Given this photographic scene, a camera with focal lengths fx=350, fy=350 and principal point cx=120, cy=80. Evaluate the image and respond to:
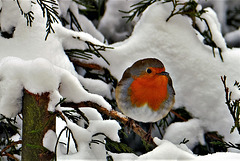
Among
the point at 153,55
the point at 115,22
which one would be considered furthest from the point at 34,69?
the point at 115,22

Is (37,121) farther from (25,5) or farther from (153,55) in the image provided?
(153,55)

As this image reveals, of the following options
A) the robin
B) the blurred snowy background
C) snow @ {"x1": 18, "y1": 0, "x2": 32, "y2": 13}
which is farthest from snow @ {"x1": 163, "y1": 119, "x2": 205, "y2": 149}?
snow @ {"x1": 18, "y1": 0, "x2": 32, "y2": 13}

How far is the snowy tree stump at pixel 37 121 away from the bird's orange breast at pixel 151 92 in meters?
0.55

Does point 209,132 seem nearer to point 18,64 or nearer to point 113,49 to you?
point 113,49

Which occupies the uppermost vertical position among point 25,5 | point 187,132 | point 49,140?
point 25,5

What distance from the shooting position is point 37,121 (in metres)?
1.41

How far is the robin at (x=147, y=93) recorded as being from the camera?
5.90ft

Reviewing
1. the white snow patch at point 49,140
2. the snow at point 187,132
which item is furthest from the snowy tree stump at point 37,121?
the snow at point 187,132

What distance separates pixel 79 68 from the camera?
91.6 inches

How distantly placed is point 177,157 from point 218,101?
1146 millimetres

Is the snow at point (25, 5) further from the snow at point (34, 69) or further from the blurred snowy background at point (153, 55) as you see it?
the snow at point (34, 69)

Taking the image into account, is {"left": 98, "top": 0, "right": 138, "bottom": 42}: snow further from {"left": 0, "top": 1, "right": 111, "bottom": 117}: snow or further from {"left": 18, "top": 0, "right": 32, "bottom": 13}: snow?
{"left": 18, "top": 0, "right": 32, "bottom": 13}: snow

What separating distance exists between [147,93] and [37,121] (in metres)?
0.62

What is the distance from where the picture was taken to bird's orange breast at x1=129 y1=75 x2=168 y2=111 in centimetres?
180
